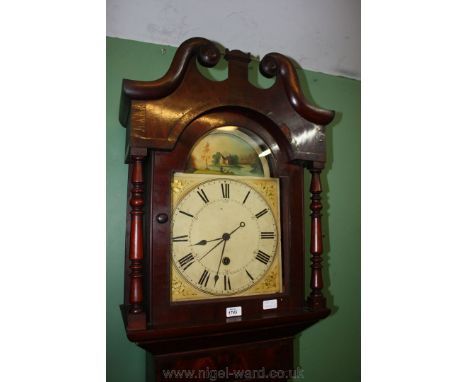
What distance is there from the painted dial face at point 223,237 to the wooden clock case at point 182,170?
0.13ft

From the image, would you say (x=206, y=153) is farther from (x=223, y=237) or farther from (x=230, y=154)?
(x=223, y=237)

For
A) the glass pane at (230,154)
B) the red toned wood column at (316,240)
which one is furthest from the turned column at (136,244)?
the red toned wood column at (316,240)

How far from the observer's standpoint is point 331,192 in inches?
55.5

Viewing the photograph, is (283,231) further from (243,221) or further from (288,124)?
(288,124)

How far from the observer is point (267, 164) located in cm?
100

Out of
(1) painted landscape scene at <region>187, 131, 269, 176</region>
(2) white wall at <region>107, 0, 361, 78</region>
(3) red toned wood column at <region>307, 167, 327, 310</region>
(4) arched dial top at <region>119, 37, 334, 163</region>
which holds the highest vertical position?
(2) white wall at <region>107, 0, 361, 78</region>

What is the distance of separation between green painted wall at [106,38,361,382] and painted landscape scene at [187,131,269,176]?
1.01 feet

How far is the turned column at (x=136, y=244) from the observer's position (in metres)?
0.80

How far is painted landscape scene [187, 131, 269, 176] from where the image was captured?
92 cm

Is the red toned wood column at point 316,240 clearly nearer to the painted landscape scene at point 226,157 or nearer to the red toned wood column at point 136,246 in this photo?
the painted landscape scene at point 226,157

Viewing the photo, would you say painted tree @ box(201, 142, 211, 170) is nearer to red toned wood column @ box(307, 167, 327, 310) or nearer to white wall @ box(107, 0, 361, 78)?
red toned wood column @ box(307, 167, 327, 310)

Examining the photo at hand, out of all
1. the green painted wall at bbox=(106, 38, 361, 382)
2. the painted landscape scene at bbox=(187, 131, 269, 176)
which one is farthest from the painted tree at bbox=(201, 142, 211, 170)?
the green painted wall at bbox=(106, 38, 361, 382)

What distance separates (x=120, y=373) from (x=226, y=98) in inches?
35.7

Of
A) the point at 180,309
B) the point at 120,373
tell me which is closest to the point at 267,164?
the point at 180,309
